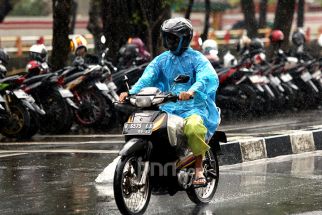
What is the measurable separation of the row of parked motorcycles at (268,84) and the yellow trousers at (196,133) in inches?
382

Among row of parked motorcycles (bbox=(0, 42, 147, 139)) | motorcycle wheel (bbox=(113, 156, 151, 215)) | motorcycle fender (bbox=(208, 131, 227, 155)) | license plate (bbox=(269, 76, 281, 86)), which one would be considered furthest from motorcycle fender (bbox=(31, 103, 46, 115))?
motorcycle wheel (bbox=(113, 156, 151, 215))

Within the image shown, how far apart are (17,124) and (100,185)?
5444 millimetres

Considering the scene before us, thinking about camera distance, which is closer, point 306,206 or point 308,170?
point 306,206

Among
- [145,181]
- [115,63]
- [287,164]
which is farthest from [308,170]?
[115,63]

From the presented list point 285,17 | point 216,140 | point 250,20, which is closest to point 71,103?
point 216,140

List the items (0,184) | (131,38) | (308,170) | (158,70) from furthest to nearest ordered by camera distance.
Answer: (131,38), (308,170), (0,184), (158,70)

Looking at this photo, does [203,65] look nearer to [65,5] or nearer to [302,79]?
[65,5]

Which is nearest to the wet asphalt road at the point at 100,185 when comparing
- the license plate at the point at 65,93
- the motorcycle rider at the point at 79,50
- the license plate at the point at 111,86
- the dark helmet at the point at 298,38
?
the license plate at the point at 65,93

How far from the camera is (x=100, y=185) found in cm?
977

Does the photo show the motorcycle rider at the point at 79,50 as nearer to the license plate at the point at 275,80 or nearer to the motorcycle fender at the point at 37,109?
the motorcycle fender at the point at 37,109

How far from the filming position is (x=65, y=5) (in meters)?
18.5

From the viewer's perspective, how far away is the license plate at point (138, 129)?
7.94m

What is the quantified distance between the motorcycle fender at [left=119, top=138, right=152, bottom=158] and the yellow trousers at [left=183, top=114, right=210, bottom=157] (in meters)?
0.37

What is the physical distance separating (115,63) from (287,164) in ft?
25.5
